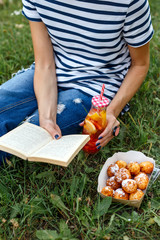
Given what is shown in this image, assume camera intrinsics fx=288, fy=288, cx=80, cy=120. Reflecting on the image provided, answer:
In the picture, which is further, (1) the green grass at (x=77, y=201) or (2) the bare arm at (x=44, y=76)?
(2) the bare arm at (x=44, y=76)

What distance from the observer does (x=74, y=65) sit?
160 centimetres

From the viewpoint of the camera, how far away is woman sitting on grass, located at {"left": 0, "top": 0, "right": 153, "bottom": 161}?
139 cm

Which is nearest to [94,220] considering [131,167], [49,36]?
[131,167]

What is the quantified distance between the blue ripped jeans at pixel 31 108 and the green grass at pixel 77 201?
191mm

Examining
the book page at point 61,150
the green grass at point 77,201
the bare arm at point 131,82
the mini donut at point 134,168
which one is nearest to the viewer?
the book page at point 61,150

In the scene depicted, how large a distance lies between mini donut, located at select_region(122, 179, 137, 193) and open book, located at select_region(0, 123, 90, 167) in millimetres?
255

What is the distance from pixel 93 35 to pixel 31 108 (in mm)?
524

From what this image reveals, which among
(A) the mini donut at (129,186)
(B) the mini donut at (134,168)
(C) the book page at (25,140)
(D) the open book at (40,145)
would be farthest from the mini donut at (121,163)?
(C) the book page at (25,140)

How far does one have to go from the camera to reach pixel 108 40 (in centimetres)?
143

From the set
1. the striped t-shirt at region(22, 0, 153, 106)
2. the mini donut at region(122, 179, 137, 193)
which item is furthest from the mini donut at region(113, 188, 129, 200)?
the striped t-shirt at region(22, 0, 153, 106)

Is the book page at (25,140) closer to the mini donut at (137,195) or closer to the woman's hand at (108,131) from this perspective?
the woman's hand at (108,131)

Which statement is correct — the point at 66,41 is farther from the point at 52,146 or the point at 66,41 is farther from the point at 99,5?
the point at 52,146

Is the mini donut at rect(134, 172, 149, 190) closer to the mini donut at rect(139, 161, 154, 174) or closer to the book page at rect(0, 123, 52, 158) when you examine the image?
the mini donut at rect(139, 161, 154, 174)

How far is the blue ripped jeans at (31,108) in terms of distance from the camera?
5.00 ft
